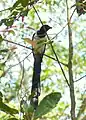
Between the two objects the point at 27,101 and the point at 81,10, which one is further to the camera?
the point at 81,10

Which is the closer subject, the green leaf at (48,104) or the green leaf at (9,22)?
the green leaf at (48,104)

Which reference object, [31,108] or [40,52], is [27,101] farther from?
[40,52]

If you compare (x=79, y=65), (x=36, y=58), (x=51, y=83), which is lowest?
(x=51, y=83)

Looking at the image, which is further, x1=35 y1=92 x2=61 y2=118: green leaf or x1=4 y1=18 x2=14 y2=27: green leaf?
x1=4 y1=18 x2=14 y2=27: green leaf

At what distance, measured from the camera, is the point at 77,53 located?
5125 millimetres

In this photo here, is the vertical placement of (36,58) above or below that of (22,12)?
below

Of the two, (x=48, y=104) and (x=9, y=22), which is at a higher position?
(x=9, y=22)

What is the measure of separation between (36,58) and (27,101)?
1.53 feet

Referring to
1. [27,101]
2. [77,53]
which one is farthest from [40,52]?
[77,53]

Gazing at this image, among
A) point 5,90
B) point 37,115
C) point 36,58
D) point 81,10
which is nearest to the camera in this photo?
point 37,115

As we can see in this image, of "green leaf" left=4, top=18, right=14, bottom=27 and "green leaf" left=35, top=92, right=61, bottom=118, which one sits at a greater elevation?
"green leaf" left=4, top=18, right=14, bottom=27

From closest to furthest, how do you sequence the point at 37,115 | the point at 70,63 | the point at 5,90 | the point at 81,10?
the point at 37,115 < the point at 70,63 < the point at 81,10 < the point at 5,90

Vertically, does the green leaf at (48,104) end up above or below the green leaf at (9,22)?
below

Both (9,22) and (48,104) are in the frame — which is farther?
(9,22)
